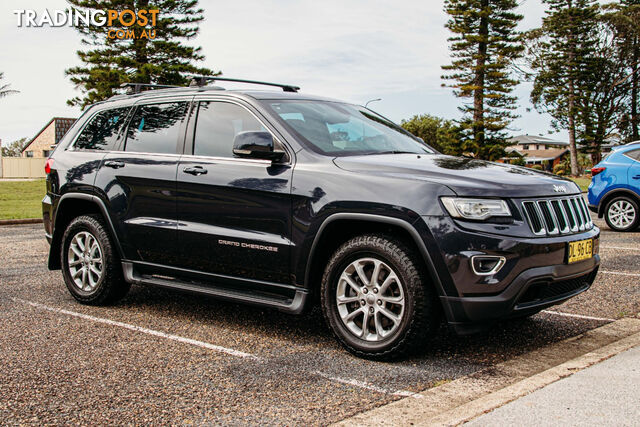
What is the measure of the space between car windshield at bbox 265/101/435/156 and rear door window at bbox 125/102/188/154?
0.91 metres

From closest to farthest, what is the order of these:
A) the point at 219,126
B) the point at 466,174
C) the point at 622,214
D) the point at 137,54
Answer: the point at 466,174 → the point at 219,126 → the point at 622,214 → the point at 137,54

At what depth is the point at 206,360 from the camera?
4.58 meters

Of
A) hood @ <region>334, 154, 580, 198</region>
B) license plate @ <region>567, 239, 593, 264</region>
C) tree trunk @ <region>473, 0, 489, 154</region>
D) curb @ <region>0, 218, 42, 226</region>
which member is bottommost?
curb @ <region>0, 218, 42, 226</region>

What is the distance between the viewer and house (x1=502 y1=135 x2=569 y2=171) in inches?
4940

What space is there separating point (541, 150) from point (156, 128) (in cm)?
13594

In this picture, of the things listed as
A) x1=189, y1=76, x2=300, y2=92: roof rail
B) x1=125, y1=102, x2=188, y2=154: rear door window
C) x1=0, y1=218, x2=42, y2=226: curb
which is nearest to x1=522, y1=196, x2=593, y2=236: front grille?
x1=189, y1=76, x2=300, y2=92: roof rail

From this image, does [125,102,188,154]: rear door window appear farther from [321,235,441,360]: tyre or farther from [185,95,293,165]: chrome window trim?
[321,235,441,360]: tyre

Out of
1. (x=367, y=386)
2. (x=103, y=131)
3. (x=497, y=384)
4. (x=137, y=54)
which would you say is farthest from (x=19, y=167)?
(x=497, y=384)

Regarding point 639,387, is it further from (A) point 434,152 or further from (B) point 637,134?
(B) point 637,134

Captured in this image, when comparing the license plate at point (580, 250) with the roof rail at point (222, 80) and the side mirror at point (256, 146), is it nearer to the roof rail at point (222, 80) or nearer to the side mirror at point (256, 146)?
the side mirror at point (256, 146)

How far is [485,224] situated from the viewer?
416cm

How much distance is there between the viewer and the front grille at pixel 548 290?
14.1 feet

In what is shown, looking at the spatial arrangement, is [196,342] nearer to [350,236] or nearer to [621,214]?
[350,236]

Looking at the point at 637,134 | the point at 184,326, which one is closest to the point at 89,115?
the point at 184,326
